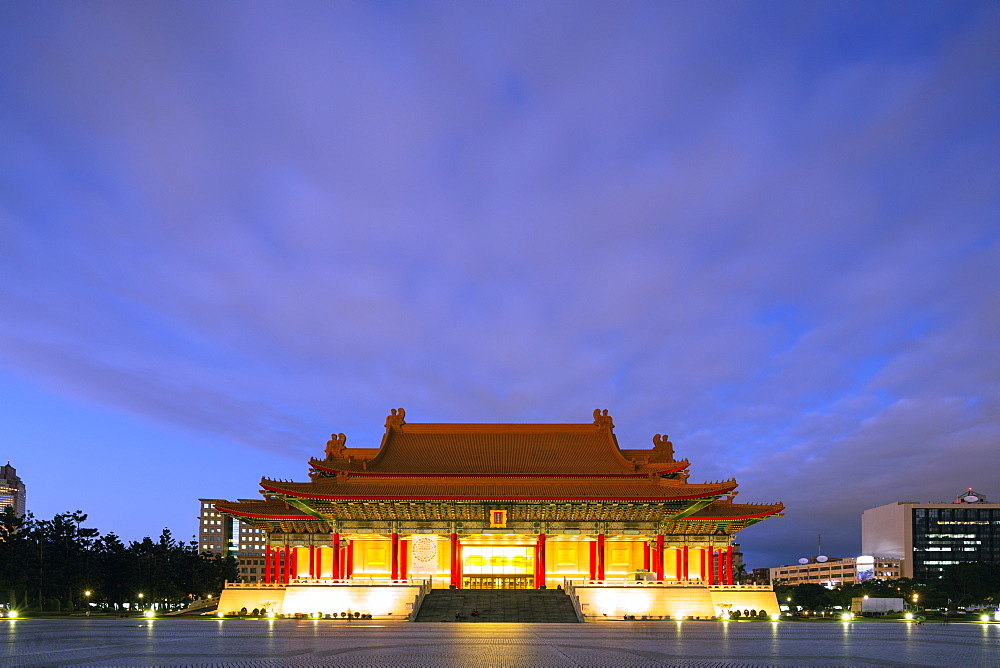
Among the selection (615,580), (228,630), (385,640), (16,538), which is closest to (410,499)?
(615,580)

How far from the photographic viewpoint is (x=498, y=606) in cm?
4753

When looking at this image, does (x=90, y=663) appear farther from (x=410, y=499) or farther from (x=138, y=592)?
(x=138, y=592)

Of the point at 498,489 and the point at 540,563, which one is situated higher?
the point at 498,489

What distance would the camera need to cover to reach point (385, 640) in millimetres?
29547

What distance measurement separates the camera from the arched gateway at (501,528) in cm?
5341

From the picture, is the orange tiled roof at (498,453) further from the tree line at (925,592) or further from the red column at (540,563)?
the tree line at (925,592)

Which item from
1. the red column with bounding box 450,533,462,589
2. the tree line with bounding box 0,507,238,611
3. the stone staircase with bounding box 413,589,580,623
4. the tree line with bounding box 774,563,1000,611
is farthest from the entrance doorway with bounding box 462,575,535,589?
the tree line with bounding box 0,507,238,611

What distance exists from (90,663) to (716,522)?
47466 mm

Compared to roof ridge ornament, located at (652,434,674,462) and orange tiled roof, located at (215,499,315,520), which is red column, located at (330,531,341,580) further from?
roof ridge ornament, located at (652,434,674,462)

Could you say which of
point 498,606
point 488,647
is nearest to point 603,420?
point 498,606

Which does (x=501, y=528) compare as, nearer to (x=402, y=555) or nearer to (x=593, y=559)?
(x=593, y=559)

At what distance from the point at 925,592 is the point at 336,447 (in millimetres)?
69229

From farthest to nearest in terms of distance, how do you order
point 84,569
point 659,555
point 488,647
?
point 84,569 → point 659,555 → point 488,647

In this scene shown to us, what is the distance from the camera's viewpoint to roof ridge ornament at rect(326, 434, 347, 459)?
208ft
